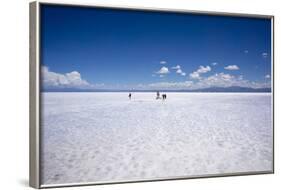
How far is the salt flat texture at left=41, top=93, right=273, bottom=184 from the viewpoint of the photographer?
554cm

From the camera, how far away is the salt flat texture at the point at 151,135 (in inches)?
218

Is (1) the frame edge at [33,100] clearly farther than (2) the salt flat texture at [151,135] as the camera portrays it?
No

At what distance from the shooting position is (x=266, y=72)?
642 centimetres

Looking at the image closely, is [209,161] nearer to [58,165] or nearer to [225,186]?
[225,186]

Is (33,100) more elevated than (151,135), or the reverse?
(33,100)

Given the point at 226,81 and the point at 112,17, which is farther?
the point at 226,81

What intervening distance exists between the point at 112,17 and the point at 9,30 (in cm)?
139

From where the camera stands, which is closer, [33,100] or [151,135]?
[33,100]

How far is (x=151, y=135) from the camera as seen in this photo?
5863 millimetres

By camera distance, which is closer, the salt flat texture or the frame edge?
the frame edge

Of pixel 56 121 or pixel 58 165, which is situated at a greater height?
pixel 56 121
